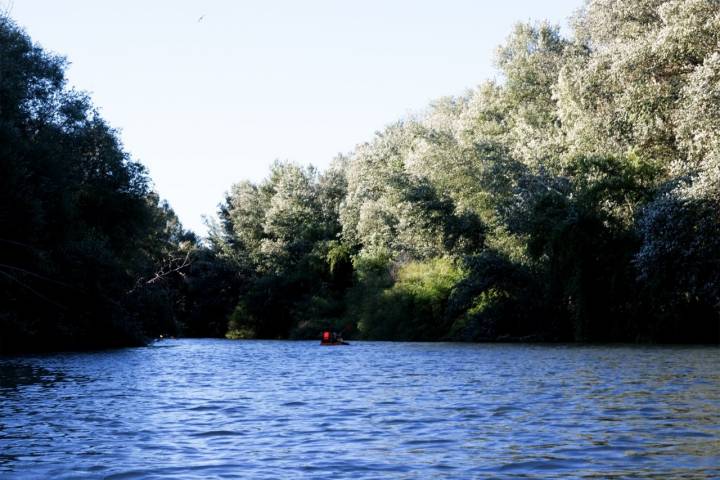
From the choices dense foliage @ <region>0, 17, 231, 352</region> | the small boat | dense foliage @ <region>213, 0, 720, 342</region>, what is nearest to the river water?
dense foliage @ <region>0, 17, 231, 352</region>

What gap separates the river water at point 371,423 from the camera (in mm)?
10570

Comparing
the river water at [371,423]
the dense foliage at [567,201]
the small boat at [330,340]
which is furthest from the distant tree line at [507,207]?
the river water at [371,423]

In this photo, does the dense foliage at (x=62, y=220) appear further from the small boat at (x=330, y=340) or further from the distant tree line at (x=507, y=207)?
the small boat at (x=330, y=340)

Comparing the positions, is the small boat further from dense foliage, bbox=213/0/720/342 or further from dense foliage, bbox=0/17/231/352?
dense foliage, bbox=0/17/231/352

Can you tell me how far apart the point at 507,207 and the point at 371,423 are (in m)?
36.6

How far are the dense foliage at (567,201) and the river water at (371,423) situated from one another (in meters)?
14.3

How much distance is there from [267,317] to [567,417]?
7134 cm

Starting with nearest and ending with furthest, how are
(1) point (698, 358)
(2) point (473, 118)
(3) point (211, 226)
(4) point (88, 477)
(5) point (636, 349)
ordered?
(4) point (88, 477) → (1) point (698, 358) → (5) point (636, 349) → (2) point (473, 118) → (3) point (211, 226)

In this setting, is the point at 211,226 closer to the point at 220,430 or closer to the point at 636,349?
the point at 636,349

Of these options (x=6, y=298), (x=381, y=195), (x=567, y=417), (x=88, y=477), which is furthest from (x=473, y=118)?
(x=88, y=477)

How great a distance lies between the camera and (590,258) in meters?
43.5

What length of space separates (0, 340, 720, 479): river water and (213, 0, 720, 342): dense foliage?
14.3 m

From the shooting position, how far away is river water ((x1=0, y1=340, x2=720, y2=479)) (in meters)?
10.6

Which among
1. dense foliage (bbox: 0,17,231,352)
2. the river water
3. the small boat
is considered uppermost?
dense foliage (bbox: 0,17,231,352)
